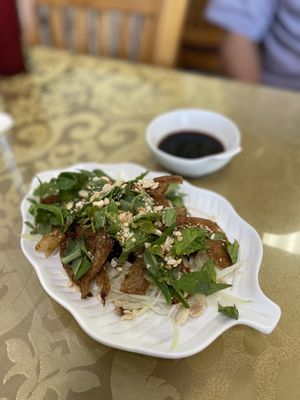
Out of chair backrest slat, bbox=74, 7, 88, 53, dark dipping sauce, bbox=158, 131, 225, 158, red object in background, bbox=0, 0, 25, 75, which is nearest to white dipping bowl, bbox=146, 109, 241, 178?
dark dipping sauce, bbox=158, 131, 225, 158

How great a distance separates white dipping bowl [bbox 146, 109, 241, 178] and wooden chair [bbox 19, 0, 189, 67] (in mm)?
530

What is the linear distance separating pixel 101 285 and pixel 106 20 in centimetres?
126

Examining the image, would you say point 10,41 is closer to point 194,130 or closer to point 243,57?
point 194,130

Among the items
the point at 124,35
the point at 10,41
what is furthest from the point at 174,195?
the point at 124,35

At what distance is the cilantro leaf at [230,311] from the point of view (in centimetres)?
70

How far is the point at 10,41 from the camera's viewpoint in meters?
1.40

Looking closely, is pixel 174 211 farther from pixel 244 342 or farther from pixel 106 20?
pixel 106 20

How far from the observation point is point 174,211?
81 centimetres

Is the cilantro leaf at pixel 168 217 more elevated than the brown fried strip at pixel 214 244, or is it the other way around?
the cilantro leaf at pixel 168 217

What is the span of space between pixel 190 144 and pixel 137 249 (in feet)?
1.49

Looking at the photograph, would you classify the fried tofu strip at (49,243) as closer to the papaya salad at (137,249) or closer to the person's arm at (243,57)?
the papaya salad at (137,249)

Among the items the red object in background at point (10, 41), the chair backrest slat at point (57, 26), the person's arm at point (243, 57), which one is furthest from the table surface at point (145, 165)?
the person's arm at point (243, 57)

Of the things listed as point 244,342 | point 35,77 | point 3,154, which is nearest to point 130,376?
point 244,342

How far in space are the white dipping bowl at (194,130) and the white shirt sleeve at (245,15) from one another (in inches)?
26.6
